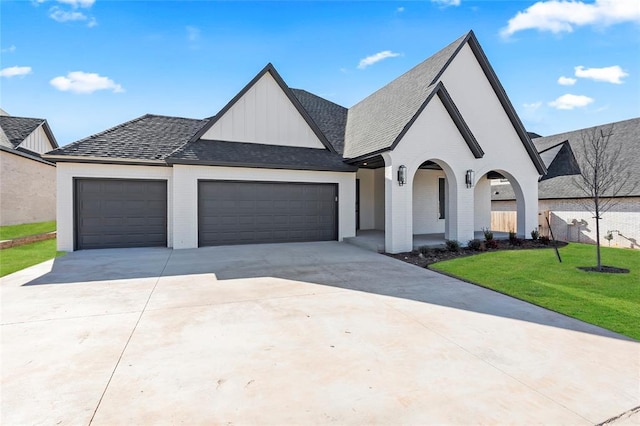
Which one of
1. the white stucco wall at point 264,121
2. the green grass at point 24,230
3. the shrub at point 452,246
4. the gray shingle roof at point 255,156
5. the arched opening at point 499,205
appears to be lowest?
the shrub at point 452,246

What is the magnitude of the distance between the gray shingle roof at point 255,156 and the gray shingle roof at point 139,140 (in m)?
1.11

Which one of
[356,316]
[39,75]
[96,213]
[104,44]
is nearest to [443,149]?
[356,316]

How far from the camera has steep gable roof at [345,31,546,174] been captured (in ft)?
36.3

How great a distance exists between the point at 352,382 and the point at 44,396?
9.07ft

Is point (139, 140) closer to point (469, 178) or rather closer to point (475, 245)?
point (469, 178)

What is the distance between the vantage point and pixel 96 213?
11328 millimetres

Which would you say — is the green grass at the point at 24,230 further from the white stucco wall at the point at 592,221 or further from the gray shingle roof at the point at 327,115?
the white stucco wall at the point at 592,221

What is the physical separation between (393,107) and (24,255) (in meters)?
14.2

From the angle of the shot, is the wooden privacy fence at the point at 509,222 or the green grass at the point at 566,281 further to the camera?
the wooden privacy fence at the point at 509,222

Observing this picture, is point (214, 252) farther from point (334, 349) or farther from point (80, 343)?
point (334, 349)

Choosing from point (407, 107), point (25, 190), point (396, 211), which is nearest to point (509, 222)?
point (407, 107)

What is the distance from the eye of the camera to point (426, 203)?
596 inches

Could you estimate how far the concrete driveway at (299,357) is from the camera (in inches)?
103

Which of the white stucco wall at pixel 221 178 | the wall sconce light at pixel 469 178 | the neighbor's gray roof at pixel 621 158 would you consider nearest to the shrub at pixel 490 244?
the wall sconce light at pixel 469 178
